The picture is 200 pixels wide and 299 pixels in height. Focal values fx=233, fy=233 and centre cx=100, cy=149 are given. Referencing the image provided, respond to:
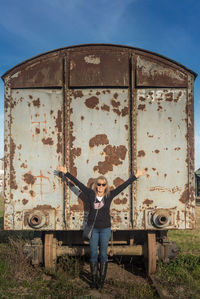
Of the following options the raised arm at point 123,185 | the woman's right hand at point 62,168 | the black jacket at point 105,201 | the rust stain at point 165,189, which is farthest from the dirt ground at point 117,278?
the woman's right hand at point 62,168

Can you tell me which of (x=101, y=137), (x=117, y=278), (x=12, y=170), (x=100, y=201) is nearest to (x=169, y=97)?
(x=101, y=137)

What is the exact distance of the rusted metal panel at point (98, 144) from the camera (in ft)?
11.4

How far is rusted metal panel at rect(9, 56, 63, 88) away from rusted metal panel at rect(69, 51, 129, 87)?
22 centimetres

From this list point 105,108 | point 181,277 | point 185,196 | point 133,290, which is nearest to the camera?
point 133,290

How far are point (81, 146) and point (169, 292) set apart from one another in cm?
252

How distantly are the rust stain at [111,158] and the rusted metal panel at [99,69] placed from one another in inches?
38.2

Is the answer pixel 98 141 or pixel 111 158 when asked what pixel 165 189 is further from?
pixel 98 141

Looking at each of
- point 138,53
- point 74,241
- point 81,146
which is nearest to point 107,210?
point 81,146

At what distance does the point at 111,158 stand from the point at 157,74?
1485mm

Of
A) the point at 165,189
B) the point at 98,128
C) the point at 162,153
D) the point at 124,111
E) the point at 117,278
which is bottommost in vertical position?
the point at 117,278

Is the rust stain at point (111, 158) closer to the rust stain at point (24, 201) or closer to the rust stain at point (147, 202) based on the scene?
the rust stain at point (147, 202)

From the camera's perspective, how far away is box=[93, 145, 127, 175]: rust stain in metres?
3.49

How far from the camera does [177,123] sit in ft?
11.6

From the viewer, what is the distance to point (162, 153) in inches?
138
